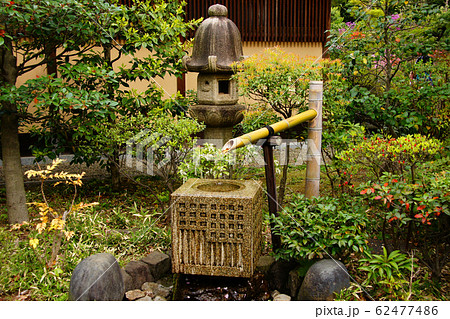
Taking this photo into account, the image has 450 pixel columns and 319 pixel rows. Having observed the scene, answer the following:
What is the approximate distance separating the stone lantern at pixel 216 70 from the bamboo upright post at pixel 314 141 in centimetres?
230

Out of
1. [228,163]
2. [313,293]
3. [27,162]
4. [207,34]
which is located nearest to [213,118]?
[207,34]

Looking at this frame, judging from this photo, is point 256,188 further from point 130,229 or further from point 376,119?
point 376,119

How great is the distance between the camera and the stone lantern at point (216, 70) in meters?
7.11

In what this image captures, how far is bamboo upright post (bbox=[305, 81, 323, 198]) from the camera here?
4.80 meters

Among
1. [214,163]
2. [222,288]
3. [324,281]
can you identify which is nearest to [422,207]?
[324,281]

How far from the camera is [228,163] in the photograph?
5.32 meters

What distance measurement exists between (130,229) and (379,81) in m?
4.91

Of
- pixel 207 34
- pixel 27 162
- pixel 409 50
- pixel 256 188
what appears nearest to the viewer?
pixel 256 188

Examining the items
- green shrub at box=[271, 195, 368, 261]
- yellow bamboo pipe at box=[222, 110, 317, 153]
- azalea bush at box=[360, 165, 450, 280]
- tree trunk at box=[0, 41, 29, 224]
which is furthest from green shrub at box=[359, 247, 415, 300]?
tree trunk at box=[0, 41, 29, 224]

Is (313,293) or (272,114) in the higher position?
(272,114)

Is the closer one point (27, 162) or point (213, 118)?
point (213, 118)

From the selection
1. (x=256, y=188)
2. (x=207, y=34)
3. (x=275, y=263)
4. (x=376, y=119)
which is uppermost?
(x=207, y=34)

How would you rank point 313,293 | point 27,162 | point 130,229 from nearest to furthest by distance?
point 313,293 → point 130,229 → point 27,162

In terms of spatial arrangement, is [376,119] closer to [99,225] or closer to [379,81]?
[379,81]
